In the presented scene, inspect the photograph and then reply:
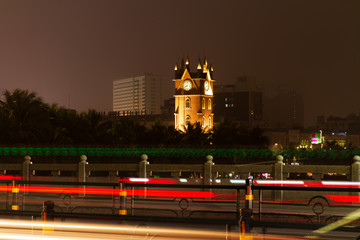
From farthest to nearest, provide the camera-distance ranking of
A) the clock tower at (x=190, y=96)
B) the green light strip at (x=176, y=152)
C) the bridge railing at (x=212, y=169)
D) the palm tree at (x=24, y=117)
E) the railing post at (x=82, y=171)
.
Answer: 1. the clock tower at (x=190, y=96)
2. the palm tree at (x=24, y=117)
3. the green light strip at (x=176, y=152)
4. the railing post at (x=82, y=171)
5. the bridge railing at (x=212, y=169)

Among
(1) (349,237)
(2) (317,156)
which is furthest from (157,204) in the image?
(2) (317,156)

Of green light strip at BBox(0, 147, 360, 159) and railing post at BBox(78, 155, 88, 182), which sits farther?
green light strip at BBox(0, 147, 360, 159)

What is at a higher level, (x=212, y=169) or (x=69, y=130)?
(x=69, y=130)

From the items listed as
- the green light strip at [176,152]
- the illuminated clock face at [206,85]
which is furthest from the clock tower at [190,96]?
A: the green light strip at [176,152]

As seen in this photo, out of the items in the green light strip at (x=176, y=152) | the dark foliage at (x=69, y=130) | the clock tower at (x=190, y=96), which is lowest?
the green light strip at (x=176, y=152)

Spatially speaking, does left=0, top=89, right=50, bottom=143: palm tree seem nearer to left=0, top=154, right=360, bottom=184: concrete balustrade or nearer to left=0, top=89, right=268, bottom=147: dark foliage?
left=0, top=89, right=268, bottom=147: dark foliage

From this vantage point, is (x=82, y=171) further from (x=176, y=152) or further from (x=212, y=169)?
(x=176, y=152)

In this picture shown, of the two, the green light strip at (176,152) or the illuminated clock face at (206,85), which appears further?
the illuminated clock face at (206,85)

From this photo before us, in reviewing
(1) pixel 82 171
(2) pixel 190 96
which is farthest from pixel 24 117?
(2) pixel 190 96

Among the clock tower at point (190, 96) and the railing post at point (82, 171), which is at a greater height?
the clock tower at point (190, 96)

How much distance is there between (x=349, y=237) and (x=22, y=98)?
5259 cm

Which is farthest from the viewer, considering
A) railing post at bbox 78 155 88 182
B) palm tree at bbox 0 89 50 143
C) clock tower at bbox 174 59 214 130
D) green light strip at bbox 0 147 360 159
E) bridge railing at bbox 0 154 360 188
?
clock tower at bbox 174 59 214 130

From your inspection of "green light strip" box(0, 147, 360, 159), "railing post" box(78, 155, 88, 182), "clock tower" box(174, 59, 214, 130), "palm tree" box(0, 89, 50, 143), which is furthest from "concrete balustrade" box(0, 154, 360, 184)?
"clock tower" box(174, 59, 214, 130)

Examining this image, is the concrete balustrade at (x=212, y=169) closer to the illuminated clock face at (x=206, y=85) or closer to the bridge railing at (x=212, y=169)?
the bridge railing at (x=212, y=169)
